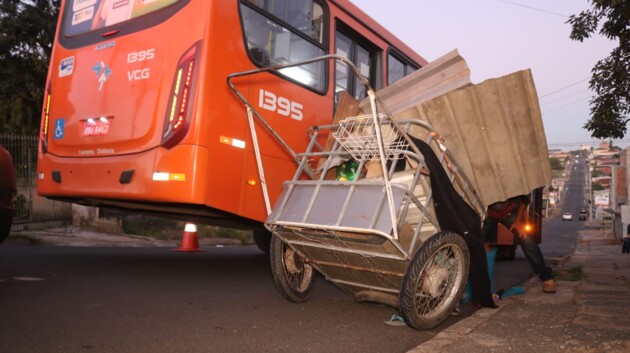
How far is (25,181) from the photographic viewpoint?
12.2m

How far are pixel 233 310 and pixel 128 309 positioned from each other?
0.89 m

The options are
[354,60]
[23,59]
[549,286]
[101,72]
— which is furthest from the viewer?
[23,59]

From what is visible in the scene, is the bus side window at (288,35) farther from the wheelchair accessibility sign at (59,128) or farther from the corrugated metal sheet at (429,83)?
the wheelchair accessibility sign at (59,128)

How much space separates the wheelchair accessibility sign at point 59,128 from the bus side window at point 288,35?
2.23m

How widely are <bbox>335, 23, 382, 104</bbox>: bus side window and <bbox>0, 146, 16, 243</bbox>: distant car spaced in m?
3.94

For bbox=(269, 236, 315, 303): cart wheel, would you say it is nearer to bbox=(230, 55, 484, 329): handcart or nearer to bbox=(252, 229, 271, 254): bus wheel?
bbox=(230, 55, 484, 329): handcart

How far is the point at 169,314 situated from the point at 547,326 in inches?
121

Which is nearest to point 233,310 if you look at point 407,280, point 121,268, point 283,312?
point 283,312

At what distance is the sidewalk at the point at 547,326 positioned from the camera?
11.2 feet

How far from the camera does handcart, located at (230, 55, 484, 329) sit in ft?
12.1

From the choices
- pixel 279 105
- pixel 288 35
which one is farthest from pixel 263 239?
pixel 288 35

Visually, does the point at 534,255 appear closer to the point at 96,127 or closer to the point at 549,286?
the point at 549,286

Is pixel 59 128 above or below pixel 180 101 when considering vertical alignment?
below

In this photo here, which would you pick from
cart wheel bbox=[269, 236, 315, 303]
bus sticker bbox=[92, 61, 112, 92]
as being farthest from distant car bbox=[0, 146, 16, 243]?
cart wheel bbox=[269, 236, 315, 303]
